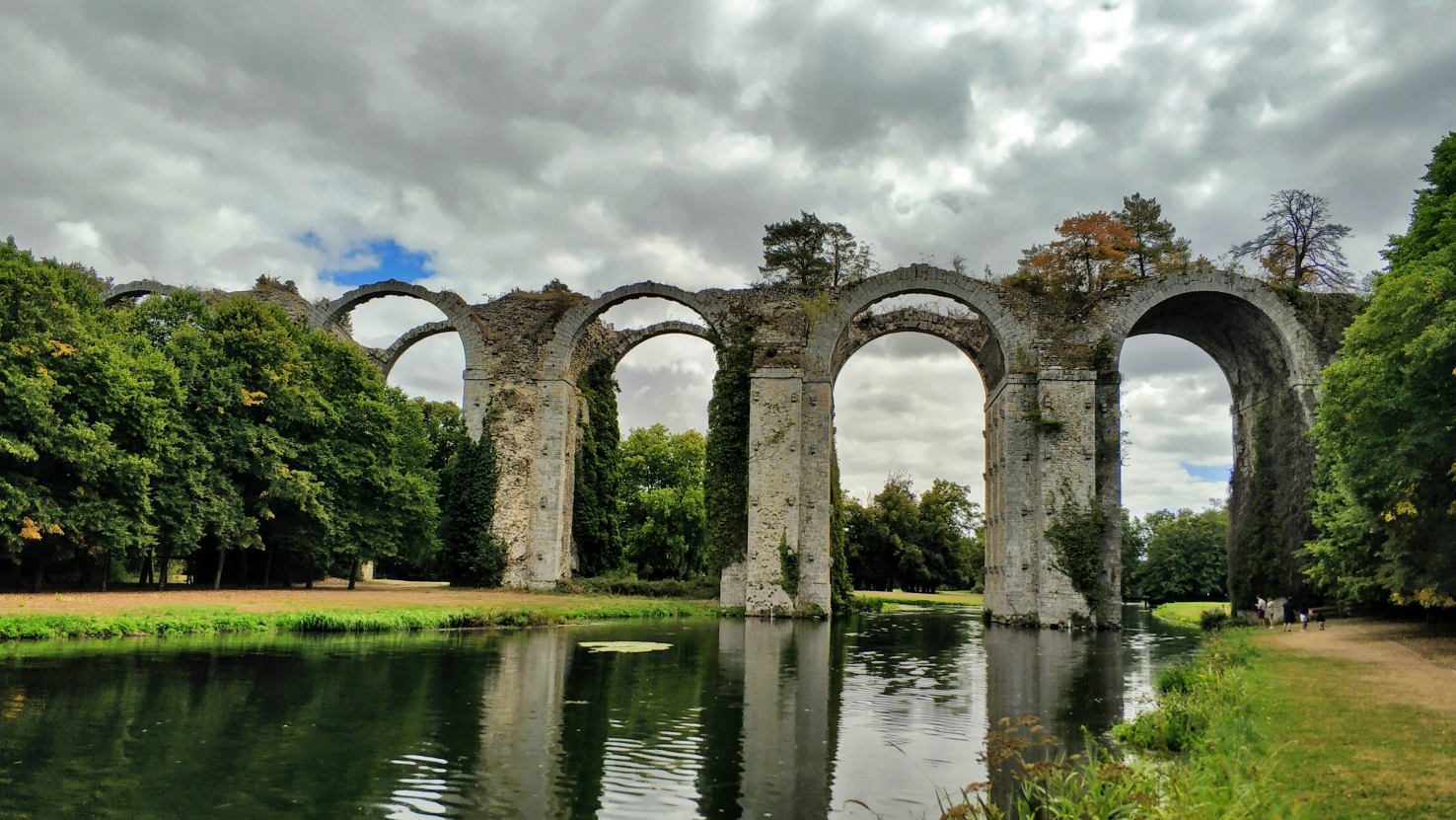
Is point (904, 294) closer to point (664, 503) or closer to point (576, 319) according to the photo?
point (576, 319)

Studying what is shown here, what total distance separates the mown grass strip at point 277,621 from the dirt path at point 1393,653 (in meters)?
15.0

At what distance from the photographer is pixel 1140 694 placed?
11.6 metres

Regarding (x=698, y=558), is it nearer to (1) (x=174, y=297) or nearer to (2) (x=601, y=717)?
(1) (x=174, y=297)

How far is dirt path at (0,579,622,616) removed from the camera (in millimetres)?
16562

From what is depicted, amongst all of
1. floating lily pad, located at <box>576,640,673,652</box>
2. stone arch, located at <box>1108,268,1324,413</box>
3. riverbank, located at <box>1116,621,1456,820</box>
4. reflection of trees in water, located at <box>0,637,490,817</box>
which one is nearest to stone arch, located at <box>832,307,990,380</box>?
stone arch, located at <box>1108,268,1324,413</box>

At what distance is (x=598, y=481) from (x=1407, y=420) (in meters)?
25.0

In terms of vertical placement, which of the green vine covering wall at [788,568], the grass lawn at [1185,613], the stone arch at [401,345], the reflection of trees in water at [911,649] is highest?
the stone arch at [401,345]

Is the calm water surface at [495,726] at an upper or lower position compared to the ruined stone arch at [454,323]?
lower

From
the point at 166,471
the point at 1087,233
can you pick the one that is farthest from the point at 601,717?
the point at 1087,233

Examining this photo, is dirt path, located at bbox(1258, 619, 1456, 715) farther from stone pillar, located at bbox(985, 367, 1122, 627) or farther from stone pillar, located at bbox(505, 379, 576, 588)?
stone pillar, located at bbox(505, 379, 576, 588)

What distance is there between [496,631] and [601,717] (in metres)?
10.1

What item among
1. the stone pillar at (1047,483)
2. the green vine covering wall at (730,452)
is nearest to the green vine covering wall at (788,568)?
the green vine covering wall at (730,452)

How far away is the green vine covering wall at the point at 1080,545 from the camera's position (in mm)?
24812

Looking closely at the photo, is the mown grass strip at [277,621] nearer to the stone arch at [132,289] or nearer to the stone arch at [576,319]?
the stone arch at [576,319]
